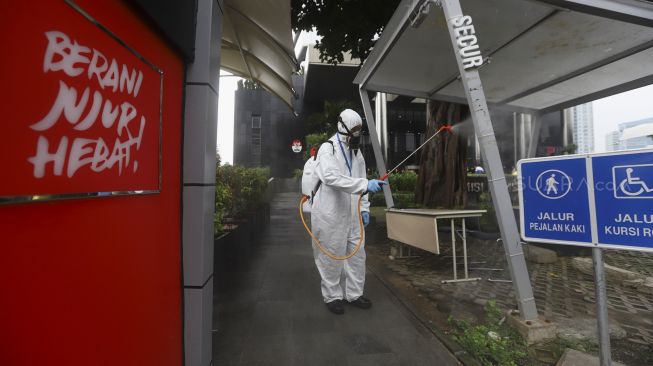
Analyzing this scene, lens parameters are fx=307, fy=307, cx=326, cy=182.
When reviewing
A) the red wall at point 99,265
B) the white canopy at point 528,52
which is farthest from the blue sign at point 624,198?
the red wall at point 99,265

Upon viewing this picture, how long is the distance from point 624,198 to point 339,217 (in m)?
2.22

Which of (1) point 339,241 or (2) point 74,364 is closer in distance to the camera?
(2) point 74,364

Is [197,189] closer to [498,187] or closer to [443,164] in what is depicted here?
[498,187]

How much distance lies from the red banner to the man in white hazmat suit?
2131 mm

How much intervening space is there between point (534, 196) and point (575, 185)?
11.5 inches

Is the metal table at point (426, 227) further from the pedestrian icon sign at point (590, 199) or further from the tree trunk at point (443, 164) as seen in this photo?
the tree trunk at point (443, 164)

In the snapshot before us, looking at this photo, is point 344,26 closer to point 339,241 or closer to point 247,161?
point 339,241

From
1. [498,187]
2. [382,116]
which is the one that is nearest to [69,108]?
[498,187]

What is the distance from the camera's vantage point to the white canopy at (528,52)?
3240 millimetres

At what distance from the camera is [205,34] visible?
1.74m

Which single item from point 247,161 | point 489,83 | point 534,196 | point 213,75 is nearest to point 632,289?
point 534,196

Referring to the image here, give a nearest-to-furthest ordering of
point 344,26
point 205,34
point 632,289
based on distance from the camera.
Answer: point 205,34 < point 632,289 < point 344,26

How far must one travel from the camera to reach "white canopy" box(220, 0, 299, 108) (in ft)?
10.7

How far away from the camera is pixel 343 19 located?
5.66 metres
